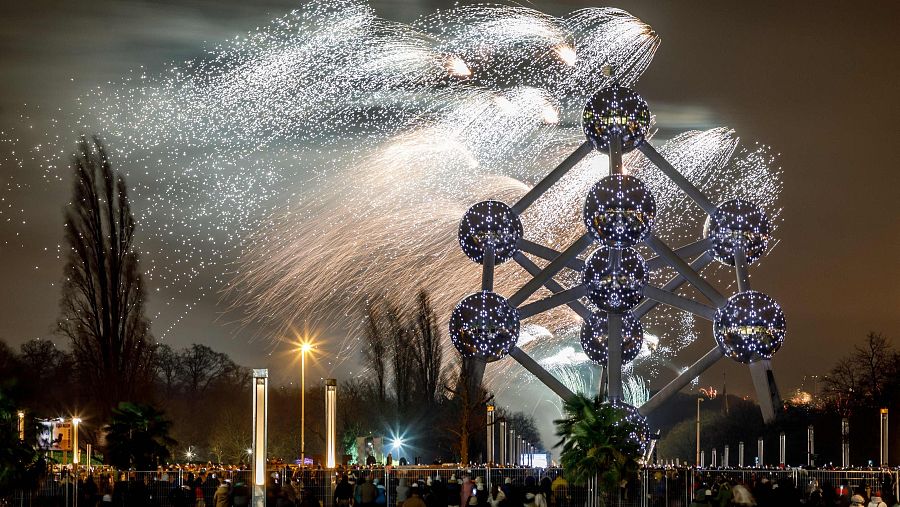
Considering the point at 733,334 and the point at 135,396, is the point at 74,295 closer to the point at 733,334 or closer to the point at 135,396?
the point at 135,396

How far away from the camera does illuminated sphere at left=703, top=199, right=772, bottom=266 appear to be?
3706cm

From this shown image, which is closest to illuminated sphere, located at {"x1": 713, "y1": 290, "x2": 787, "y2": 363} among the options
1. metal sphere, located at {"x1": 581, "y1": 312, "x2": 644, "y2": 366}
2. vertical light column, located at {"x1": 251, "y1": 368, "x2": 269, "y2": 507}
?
metal sphere, located at {"x1": 581, "y1": 312, "x2": 644, "y2": 366}

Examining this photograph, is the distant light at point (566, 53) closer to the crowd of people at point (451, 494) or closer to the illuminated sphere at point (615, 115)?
the illuminated sphere at point (615, 115)

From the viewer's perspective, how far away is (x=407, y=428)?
60969 mm

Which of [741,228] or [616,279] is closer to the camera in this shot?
[616,279]

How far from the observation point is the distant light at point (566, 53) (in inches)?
1448

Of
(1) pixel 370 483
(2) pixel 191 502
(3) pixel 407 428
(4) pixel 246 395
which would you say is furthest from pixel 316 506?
(4) pixel 246 395

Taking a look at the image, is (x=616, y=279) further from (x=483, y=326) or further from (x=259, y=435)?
(x=259, y=435)

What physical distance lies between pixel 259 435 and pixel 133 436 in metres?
14.3

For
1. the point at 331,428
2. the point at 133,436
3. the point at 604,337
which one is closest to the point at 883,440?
the point at 604,337

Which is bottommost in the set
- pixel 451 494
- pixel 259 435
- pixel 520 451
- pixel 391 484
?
pixel 520 451

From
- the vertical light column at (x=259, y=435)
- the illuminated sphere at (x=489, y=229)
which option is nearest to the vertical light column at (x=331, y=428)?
the vertical light column at (x=259, y=435)

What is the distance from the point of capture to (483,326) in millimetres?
34000

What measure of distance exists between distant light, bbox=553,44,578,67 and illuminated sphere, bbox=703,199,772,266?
564 cm
